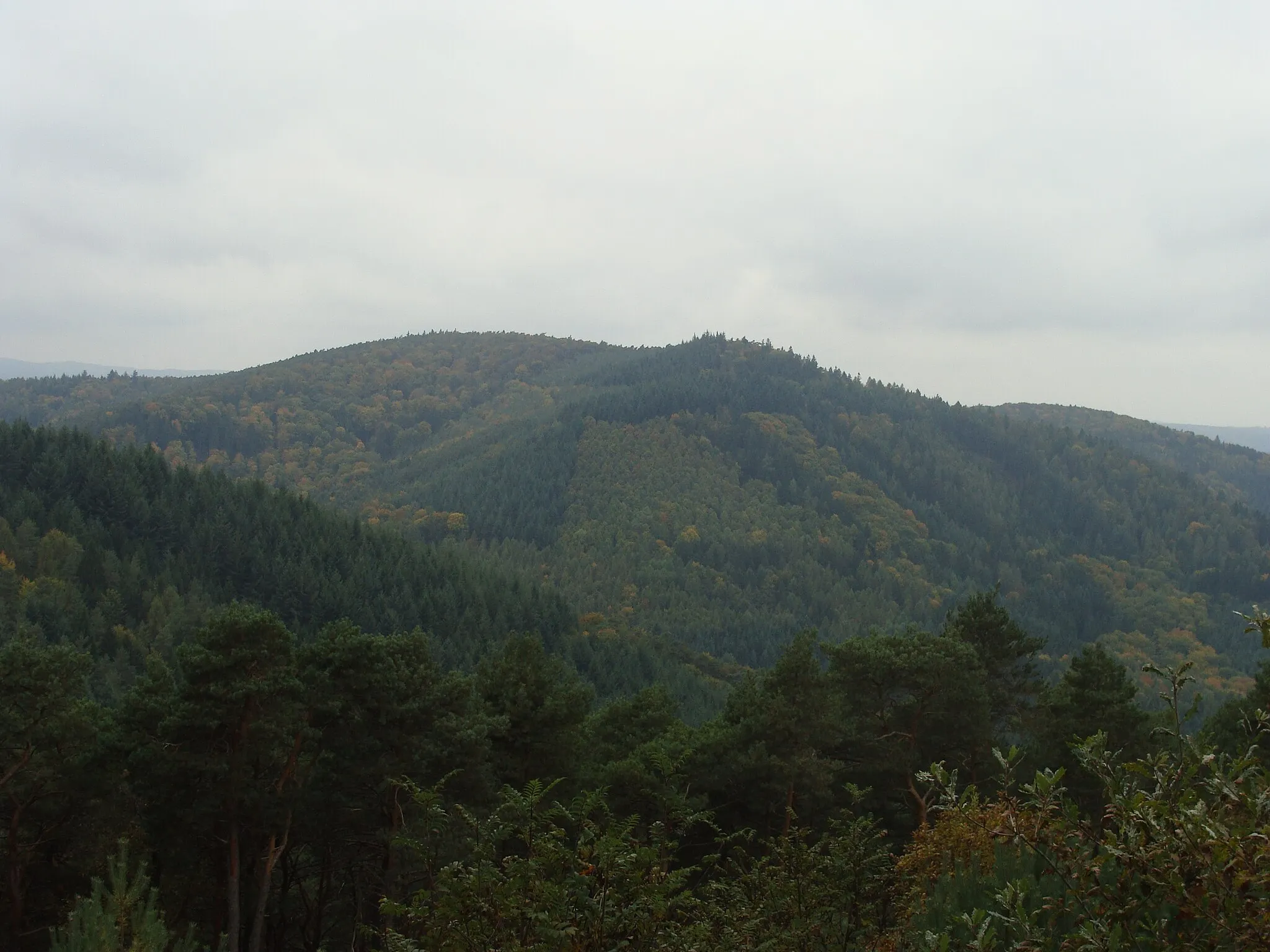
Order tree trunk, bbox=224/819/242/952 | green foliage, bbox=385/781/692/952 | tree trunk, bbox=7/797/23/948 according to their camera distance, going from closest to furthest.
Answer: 1. green foliage, bbox=385/781/692/952
2. tree trunk, bbox=7/797/23/948
3. tree trunk, bbox=224/819/242/952

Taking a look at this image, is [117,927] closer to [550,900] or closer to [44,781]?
[550,900]

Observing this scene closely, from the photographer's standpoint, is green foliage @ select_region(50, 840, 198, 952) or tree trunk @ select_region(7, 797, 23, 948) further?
tree trunk @ select_region(7, 797, 23, 948)

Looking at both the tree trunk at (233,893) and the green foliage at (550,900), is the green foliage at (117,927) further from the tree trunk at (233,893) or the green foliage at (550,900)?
the tree trunk at (233,893)

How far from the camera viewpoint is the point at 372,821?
2705 centimetres

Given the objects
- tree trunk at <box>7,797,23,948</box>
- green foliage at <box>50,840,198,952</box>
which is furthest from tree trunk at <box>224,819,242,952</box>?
green foliage at <box>50,840,198,952</box>

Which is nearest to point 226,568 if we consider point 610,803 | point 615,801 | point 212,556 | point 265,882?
point 212,556

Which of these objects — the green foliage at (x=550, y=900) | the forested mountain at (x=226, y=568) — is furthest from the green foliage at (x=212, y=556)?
the green foliage at (x=550, y=900)

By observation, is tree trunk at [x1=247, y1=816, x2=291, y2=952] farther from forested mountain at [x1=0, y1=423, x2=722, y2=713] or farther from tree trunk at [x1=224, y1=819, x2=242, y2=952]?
forested mountain at [x1=0, y1=423, x2=722, y2=713]

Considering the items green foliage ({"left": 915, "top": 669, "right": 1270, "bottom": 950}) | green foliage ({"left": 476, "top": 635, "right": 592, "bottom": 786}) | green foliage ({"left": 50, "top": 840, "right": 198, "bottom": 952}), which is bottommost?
green foliage ({"left": 476, "top": 635, "right": 592, "bottom": 786})

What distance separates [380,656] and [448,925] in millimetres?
18170

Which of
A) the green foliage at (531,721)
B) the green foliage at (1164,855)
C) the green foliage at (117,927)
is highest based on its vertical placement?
the green foliage at (1164,855)

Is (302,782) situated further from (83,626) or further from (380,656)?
(83,626)

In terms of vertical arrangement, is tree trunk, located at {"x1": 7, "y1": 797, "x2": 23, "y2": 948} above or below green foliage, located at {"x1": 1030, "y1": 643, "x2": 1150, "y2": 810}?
below

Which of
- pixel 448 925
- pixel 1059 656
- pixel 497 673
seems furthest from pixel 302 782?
pixel 1059 656
